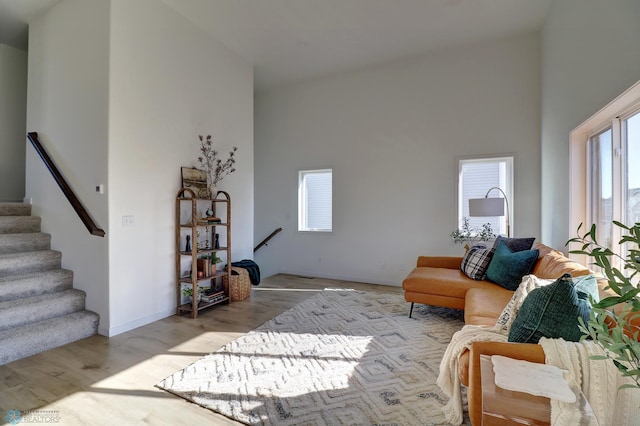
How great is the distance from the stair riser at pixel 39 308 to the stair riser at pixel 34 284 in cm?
10

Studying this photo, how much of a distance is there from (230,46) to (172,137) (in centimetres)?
179

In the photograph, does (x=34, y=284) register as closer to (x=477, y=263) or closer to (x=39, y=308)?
(x=39, y=308)

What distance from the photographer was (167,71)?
3.63 meters

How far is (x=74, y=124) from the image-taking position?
11.0ft

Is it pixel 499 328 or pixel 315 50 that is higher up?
pixel 315 50

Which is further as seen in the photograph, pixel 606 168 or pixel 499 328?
pixel 606 168

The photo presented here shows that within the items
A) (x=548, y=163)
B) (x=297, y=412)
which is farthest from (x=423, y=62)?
(x=297, y=412)

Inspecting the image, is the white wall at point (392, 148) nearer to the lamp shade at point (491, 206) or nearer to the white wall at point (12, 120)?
the lamp shade at point (491, 206)

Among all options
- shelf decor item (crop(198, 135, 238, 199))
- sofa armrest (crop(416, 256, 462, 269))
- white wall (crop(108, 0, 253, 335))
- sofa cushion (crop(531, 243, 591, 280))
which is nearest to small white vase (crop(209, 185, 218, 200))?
shelf decor item (crop(198, 135, 238, 199))

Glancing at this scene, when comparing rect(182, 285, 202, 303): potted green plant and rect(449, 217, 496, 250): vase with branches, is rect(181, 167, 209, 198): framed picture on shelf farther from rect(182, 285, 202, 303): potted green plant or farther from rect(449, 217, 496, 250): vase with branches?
rect(449, 217, 496, 250): vase with branches

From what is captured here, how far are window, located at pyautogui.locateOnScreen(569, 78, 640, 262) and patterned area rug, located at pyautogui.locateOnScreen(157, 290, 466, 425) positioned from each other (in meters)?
1.60

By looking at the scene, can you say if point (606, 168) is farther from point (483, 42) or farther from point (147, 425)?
point (147, 425)

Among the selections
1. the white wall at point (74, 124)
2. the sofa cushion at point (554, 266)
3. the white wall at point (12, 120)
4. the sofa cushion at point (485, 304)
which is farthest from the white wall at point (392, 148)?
the white wall at point (12, 120)

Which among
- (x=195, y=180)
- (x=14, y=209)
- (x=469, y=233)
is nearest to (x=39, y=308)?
Answer: (x=14, y=209)
